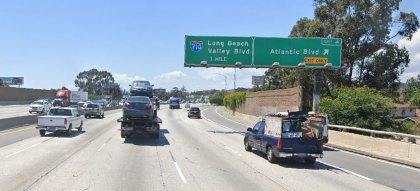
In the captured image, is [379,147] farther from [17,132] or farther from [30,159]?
[17,132]

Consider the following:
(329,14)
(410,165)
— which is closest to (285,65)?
(329,14)

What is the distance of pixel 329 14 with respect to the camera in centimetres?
5003

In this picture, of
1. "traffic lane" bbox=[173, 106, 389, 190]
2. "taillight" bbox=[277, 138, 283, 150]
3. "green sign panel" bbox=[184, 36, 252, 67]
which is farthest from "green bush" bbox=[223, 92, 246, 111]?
"taillight" bbox=[277, 138, 283, 150]

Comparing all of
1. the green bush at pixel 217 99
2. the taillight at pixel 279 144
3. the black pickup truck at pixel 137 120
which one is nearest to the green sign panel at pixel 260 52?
the black pickup truck at pixel 137 120

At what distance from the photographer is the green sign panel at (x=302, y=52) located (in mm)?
37969

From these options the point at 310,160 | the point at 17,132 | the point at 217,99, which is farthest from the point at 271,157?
the point at 217,99

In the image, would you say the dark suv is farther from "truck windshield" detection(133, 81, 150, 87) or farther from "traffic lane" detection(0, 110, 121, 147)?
"traffic lane" detection(0, 110, 121, 147)

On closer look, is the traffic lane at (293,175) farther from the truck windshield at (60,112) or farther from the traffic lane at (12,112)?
the traffic lane at (12,112)

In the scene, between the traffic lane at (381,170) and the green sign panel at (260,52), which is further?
the green sign panel at (260,52)

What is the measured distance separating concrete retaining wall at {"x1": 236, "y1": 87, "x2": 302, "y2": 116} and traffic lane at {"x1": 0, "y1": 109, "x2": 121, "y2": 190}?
26592 millimetres

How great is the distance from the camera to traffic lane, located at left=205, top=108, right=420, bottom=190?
14.1 m

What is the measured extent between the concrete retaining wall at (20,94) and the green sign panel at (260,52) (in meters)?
61.6

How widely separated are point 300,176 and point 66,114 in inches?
723

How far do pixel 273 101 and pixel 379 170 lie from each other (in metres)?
41.6
